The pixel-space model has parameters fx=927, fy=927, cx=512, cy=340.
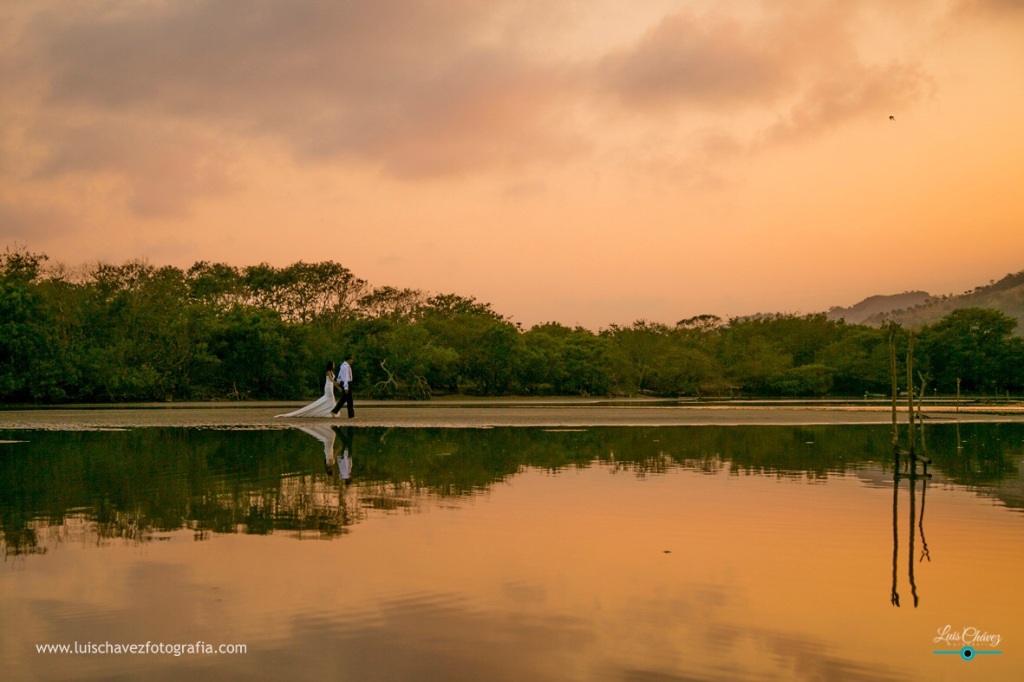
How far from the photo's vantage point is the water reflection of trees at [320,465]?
34.0 ft

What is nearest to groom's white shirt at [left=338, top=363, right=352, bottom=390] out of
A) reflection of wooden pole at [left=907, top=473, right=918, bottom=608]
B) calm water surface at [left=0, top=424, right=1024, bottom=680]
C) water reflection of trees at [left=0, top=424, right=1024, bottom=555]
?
water reflection of trees at [left=0, top=424, right=1024, bottom=555]

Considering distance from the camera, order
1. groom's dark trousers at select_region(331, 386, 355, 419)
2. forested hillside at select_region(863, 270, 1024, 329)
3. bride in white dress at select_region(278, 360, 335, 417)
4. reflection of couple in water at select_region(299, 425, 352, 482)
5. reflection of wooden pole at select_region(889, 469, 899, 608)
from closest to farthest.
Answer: reflection of wooden pole at select_region(889, 469, 899, 608)
reflection of couple in water at select_region(299, 425, 352, 482)
groom's dark trousers at select_region(331, 386, 355, 419)
bride in white dress at select_region(278, 360, 335, 417)
forested hillside at select_region(863, 270, 1024, 329)

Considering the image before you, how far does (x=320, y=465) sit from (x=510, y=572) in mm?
8803

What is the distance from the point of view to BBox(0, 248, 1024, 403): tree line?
159 feet

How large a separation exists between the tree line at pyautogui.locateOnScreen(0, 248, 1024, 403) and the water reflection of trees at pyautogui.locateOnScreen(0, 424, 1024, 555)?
18741mm

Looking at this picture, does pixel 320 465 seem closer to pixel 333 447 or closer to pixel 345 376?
pixel 333 447

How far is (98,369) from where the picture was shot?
47.2 meters

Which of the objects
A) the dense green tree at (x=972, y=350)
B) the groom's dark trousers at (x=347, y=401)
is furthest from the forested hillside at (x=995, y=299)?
the groom's dark trousers at (x=347, y=401)

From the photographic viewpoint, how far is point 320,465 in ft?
52.3

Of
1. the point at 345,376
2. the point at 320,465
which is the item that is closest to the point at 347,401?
the point at 345,376

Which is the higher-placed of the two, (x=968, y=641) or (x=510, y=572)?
(x=510, y=572)

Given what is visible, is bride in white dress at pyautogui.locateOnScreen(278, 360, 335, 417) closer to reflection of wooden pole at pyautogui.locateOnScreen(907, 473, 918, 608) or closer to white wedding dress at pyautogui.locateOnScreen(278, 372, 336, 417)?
white wedding dress at pyautogui.locateOnScreen(278, 372, 336, 417)

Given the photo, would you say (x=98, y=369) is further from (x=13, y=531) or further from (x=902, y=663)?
(x=902, y=663)

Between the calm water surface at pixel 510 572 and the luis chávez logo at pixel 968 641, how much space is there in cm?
3
